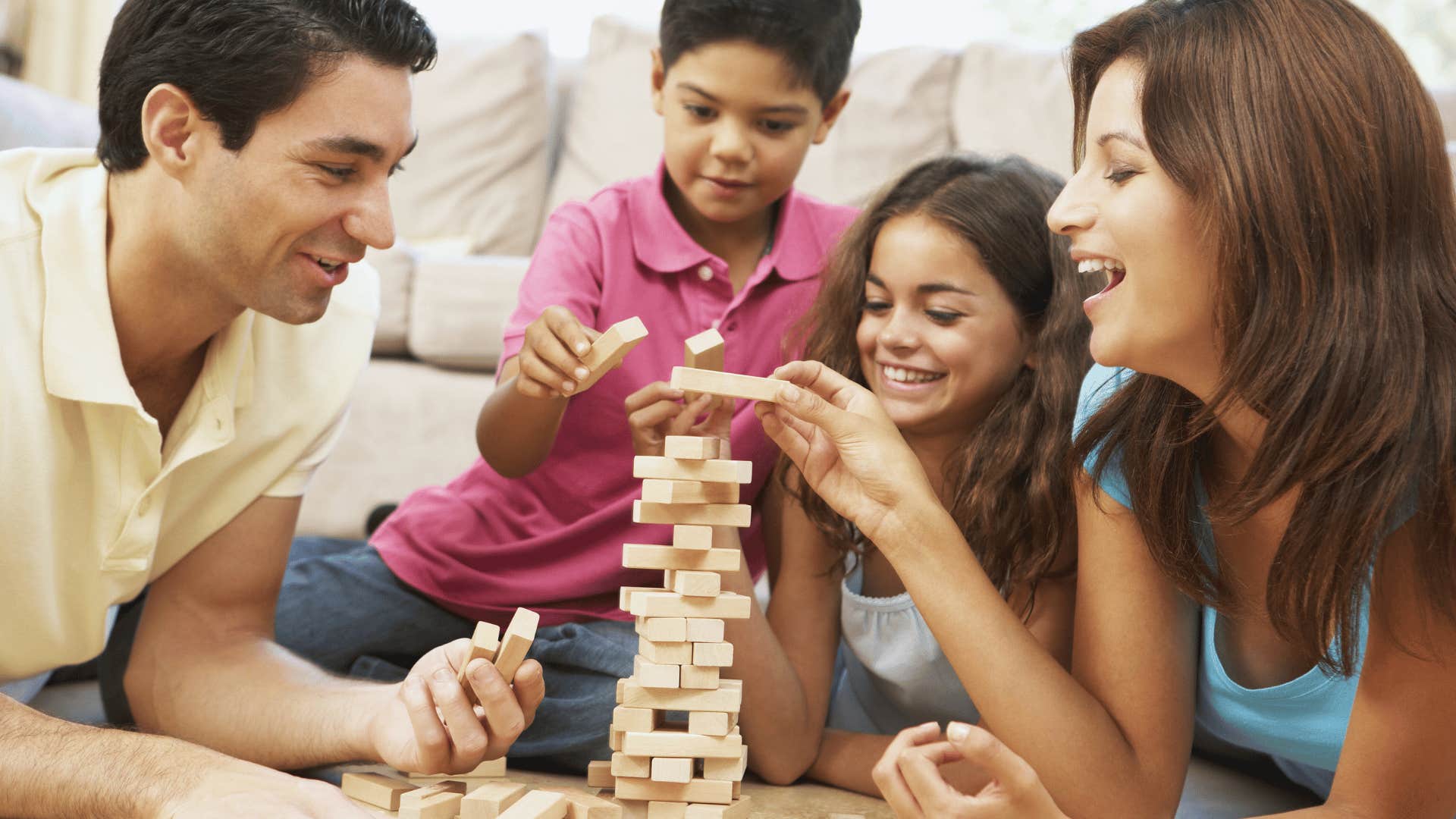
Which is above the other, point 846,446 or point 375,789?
point 846,446

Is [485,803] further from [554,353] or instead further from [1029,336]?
[1029,336]

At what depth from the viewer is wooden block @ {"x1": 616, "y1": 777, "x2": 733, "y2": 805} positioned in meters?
1.53

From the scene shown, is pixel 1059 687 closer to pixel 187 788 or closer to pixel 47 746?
pixel 187 788

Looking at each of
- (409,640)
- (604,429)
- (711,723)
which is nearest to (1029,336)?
(604,429)

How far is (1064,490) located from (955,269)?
364mm

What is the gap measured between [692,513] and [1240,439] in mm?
658

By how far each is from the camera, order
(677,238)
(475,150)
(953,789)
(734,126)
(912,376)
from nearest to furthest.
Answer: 1. (953,789)
2. (912,376)
3. (734,126)
4. (677,238)
5. (475,150)

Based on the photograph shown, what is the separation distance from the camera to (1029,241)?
6.41 ft

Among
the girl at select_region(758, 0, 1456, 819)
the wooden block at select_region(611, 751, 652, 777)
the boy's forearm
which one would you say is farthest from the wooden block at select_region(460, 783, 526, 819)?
the boy's forearm

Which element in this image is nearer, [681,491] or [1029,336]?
[681,491]

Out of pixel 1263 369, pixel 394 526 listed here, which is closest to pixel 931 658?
pixel 1263 369

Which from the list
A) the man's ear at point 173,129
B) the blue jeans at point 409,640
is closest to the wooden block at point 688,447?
the blue jeans at point 409,640

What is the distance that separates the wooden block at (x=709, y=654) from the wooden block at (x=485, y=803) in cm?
27

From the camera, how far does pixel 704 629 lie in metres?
1.50
